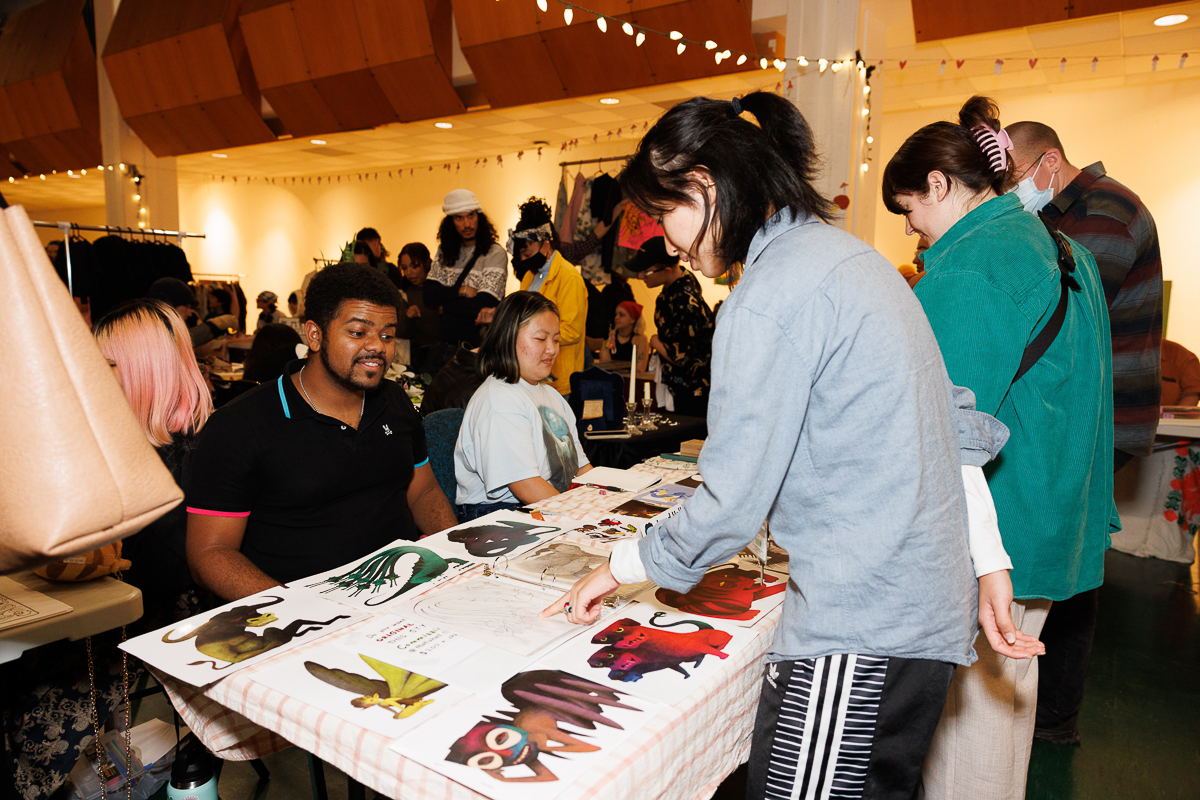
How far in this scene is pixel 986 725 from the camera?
1.59 m

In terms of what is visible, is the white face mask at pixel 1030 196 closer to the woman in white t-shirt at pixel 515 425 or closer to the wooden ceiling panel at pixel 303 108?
the woman in white t-shirt at pixel 515 425

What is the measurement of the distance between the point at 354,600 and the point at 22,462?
0.97 meters

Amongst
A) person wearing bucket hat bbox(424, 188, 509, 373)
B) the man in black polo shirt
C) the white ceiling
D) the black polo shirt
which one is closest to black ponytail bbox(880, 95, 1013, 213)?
the man in black polo shirt

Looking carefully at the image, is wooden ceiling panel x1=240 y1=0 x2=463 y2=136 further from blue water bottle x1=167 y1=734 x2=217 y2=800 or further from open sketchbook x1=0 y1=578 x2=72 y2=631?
blue water bottle x1=167 y1=734 x2=217 y2=800

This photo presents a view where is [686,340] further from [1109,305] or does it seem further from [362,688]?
[362,688]

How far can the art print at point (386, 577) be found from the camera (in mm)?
1467

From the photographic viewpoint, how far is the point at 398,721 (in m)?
1.01

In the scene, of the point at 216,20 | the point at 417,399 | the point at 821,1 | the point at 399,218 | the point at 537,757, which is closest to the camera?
the point at 537,757

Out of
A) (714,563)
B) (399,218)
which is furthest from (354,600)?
(399,218)

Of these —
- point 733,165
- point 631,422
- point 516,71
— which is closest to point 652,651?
point 733,165

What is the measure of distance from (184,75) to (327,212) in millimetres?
3671

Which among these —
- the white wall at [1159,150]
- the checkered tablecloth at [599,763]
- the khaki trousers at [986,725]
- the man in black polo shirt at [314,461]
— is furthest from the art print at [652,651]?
the white wall at [1159,150]

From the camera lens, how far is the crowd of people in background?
962 millimetres

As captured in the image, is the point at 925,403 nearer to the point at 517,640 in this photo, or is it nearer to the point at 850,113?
the point at 517,640
